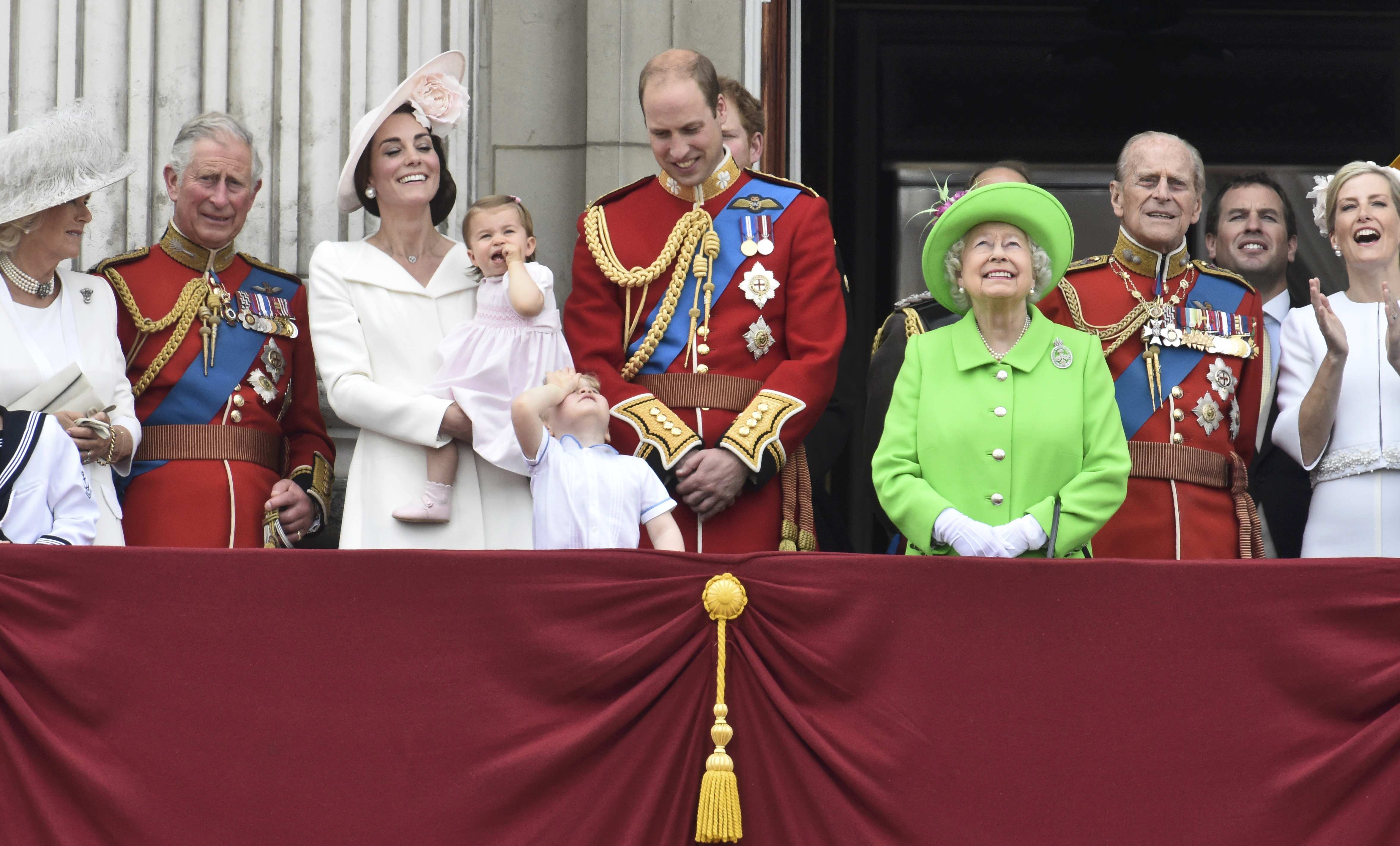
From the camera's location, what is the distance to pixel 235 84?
20.6ft

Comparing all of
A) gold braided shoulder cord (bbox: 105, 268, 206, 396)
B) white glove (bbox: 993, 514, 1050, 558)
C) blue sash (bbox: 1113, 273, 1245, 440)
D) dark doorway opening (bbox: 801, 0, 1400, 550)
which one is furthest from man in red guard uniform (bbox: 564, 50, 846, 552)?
dark doorway opening (bbox: 801, 0, 1400, 550)

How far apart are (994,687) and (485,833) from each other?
107 cm

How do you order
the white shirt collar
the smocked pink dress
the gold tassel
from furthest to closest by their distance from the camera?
the white shirt collar
the smocked pink dress
the gold tassel

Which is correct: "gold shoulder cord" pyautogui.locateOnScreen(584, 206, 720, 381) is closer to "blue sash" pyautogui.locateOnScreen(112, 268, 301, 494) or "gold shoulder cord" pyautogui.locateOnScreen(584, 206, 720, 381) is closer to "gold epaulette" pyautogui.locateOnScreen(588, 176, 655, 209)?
"gold epaulette" pyautogui.locateOnScreen(588, 176, 655, 209)

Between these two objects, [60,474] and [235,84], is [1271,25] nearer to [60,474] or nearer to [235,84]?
[235,84]

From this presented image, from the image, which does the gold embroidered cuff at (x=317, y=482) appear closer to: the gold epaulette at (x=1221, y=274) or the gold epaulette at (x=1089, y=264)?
the gold epaulette at (x=1089, y=264)

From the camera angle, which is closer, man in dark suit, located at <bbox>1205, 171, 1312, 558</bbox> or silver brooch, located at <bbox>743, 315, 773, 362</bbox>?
silver brooch, located at <bbox>743, 315, 773, 362</bbox>

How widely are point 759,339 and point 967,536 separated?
2.85ft

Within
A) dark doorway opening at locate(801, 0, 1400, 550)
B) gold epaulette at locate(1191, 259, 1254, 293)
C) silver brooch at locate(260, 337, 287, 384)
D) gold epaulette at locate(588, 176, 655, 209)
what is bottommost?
silver brooch at locate(260, 337, 287, 384)

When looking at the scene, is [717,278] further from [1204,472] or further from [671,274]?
[1204,472]

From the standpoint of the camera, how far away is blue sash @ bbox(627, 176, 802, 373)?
5051 millimetres

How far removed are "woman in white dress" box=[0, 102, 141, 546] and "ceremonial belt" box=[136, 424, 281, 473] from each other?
0.13m

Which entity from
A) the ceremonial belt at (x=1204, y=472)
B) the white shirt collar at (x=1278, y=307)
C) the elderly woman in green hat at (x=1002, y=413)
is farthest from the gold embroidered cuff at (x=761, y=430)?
the white shirt collar at (x=1278, y=307)

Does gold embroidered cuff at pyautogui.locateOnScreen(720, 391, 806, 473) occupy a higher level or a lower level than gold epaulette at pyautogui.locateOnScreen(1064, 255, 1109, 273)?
lower
